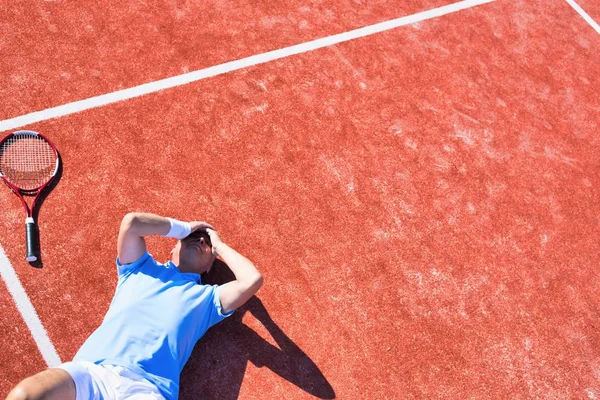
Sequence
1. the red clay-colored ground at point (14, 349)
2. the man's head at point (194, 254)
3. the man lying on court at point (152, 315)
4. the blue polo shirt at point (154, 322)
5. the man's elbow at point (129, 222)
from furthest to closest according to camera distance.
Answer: the man's head at point (194, 254)
the red clay-colored ground at point (14, 349)
the man's elbow at point (129, 222)
the blue polo shirt at point (154, 322)
the man lying on court at point (152, 315)

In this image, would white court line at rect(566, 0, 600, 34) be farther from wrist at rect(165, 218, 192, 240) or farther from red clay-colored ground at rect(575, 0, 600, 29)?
wrist at rect(165, 218, 192, 240)

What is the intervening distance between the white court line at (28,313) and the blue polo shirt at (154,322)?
24.7 inches

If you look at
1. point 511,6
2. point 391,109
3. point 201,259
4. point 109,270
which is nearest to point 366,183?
point 391,109

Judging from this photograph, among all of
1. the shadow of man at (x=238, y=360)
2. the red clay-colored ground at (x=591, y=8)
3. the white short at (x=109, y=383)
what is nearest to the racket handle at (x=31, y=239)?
the white short at (x=109, y=383)

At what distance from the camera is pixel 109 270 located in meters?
5.40

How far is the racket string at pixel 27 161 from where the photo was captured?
5.50m

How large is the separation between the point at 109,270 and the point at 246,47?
332 centimetres

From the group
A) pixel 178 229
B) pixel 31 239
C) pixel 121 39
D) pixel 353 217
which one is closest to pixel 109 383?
pixel 178 229

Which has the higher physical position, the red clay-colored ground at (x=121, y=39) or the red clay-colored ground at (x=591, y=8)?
the red clay-colored ground at (x=121, y=39)

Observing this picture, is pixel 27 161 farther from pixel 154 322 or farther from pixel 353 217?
pixel 353 217

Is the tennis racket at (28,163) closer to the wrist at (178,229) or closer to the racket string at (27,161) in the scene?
the racket string at (27,161)

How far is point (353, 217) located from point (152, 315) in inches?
99.9

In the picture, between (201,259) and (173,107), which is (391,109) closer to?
(173,107)

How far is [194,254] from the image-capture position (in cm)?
511
